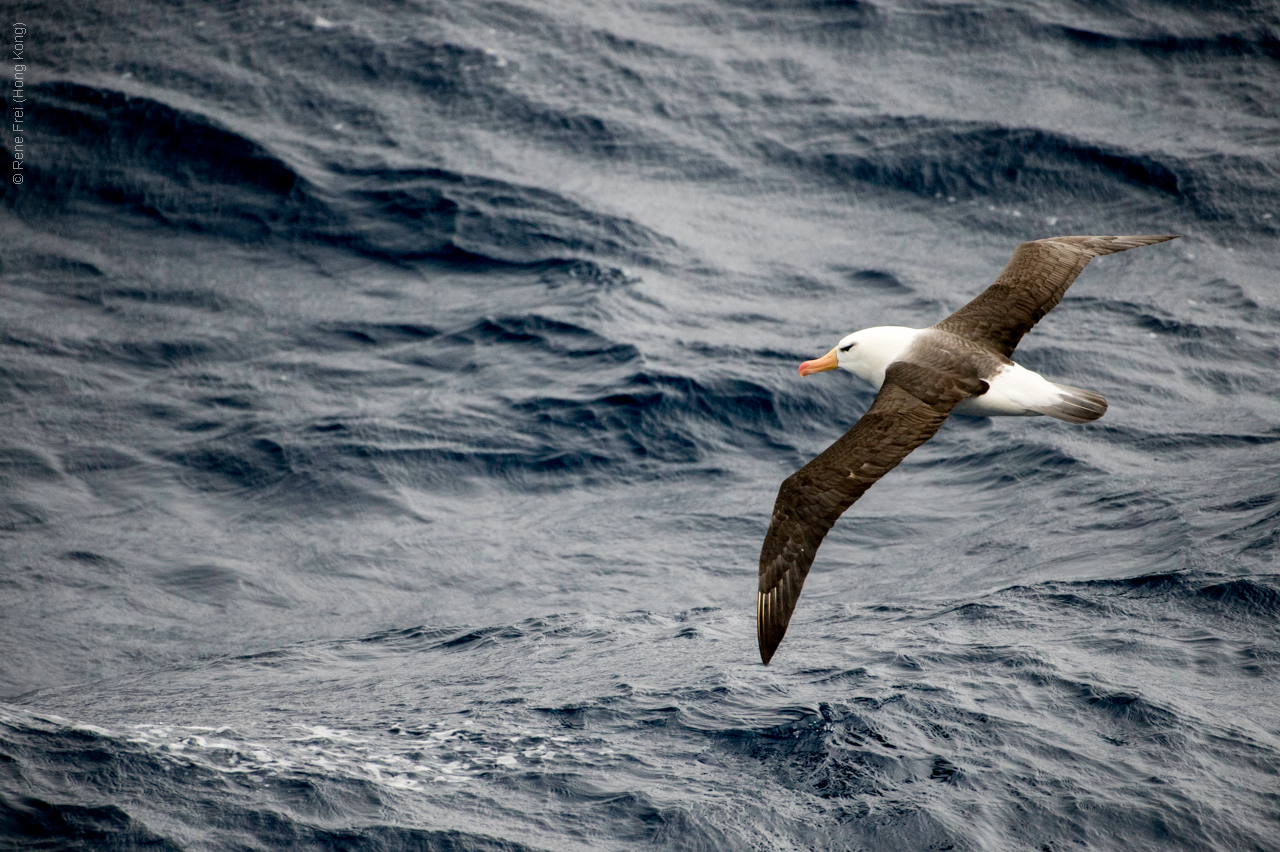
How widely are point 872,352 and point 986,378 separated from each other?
0.90m

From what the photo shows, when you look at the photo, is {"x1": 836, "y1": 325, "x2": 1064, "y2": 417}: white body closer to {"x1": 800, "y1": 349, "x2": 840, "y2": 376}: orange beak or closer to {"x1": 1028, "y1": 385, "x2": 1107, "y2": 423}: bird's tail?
{"x1": 1028, "y1": 385, "x2": 1107, "y2": 423}: bird's tail

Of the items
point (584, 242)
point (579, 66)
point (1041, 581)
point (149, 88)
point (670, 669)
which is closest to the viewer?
point (670, 669)

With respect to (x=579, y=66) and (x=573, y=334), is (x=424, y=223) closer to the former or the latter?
(x=573, y=334)

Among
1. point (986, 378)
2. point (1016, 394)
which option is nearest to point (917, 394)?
point (986, 378)

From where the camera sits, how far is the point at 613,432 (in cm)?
1215

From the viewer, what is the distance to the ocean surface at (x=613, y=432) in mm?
7191

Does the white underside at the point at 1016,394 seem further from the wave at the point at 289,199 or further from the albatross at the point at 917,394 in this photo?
the wave at the point at 289,199

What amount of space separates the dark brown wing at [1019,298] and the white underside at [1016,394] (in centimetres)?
53

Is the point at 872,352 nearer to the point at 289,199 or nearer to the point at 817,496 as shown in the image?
the point at 817,496

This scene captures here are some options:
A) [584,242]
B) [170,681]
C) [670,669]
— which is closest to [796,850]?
[670,669]

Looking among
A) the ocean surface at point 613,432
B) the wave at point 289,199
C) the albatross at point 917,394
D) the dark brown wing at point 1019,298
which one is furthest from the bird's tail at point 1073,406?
the wave at point 289,199

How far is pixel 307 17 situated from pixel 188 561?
9.57m

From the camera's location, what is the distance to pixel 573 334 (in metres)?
13.3

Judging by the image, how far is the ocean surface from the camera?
23.6ft
